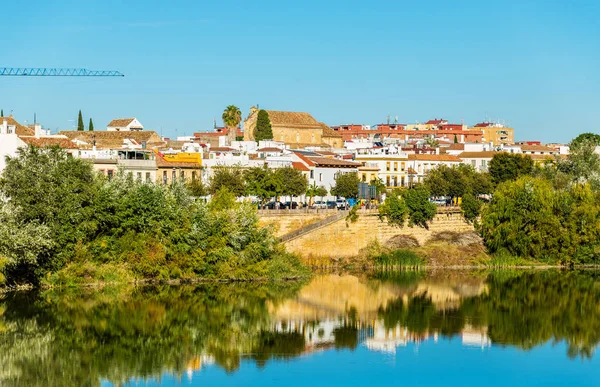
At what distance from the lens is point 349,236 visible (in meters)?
67.2

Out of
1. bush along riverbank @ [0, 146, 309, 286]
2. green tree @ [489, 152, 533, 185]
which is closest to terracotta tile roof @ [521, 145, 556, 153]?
green tree @ [489, 152, 533, 185]

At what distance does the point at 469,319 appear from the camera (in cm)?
4856

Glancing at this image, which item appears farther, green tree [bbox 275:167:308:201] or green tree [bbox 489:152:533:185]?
green tree [bbox 489:152:533:185]

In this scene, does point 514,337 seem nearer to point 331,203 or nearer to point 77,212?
point 77,212

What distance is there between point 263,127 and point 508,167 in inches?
1102

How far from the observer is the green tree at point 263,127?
11025 cm

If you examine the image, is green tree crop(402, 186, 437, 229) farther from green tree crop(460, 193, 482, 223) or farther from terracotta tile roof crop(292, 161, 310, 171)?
terracotta tile roof crop(292, 161, 310, 171)

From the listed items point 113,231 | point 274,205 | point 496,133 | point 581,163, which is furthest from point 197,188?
point 496,133

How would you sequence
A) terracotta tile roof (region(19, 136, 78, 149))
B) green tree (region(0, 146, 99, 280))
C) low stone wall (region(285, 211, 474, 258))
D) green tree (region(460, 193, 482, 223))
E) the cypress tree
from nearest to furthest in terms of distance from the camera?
green tree (region(0, 146, 99, 280)) → terracotta tile roof (region(19, 136, 78, 149)) → low stone wall (region(285, 211, 474, 258)) → green tree (region(460, 193, 482, 223)) → the cypress tree

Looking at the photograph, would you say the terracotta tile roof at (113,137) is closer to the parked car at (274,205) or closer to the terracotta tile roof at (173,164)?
the terracotta tile roof at (173,164)

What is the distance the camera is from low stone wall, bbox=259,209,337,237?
65.1 m

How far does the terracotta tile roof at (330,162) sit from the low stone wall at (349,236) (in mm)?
15638

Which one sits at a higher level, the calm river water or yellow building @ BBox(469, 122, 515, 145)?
yellow building @ BBox(469, 122, 515, 145)

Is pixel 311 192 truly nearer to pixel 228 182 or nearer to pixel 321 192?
pixel 321 192
